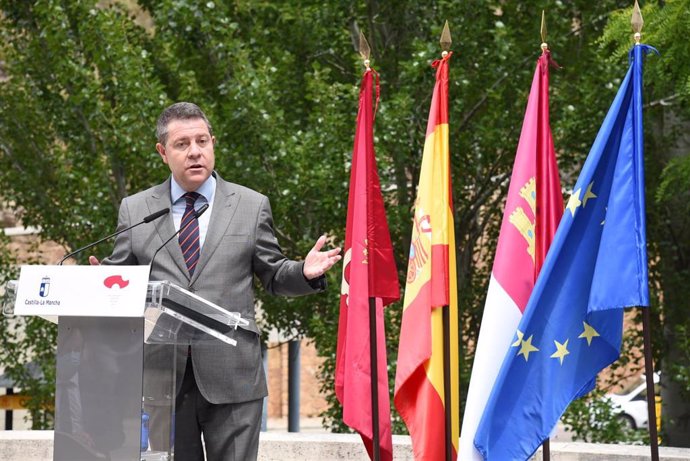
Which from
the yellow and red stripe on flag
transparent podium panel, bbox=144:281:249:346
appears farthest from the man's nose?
the yellow and red stripe on flag

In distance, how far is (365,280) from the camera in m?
6.10

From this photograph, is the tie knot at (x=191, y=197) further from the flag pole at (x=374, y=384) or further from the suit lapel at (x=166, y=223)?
the flag pole at (x=374, y=384)

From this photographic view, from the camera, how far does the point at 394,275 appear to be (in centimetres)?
619

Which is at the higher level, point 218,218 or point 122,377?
point 218,218

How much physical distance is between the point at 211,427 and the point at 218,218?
2.60 ft

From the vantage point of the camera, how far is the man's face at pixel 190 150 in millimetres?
4465

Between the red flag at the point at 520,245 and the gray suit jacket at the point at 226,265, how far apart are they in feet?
4.96

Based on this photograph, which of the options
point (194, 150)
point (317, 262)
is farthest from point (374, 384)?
point (194, 150)

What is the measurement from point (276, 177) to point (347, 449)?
3.55 m

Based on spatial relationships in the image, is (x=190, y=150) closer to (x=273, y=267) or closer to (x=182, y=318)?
(x=273, y=267)

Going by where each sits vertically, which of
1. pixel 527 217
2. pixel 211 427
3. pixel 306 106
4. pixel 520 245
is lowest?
pixel 211 427

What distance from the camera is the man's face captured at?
14.6ft

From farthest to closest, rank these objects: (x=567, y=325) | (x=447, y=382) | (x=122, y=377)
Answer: (x=447, y=382)
(x=567, y=325)
(x=122, y=377)

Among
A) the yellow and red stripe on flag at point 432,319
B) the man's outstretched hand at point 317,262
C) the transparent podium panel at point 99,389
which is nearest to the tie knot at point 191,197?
the man's outstretched hand at point 317,262
